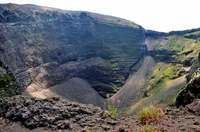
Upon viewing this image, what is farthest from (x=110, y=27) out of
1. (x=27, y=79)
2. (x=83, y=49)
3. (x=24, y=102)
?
(x=24, y=102)

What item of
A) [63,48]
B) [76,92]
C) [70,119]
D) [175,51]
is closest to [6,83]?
[70,119]

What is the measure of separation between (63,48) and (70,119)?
4934 cm

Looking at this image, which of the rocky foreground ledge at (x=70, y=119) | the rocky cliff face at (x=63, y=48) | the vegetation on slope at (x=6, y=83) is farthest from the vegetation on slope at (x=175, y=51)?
the vegetation on slope at (x=6, y=83)

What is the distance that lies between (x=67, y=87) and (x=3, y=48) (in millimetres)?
21899

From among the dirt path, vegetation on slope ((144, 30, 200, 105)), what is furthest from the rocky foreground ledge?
vegetation on slope ((144, 30, 200, 105))

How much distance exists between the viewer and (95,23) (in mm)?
68938

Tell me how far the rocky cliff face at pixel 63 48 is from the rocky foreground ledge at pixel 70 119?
33463 millimetres

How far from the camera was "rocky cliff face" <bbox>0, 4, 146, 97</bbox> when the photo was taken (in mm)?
38938

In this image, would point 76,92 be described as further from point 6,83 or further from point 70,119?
point 70,119

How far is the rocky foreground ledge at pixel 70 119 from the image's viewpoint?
580 cm

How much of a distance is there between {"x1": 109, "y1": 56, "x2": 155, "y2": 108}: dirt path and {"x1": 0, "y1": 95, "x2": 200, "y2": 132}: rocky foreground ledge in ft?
105

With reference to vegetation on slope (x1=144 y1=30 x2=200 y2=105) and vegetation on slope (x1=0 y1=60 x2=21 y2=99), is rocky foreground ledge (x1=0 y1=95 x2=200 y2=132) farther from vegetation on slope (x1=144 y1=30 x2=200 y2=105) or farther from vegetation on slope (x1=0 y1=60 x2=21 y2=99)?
vegetation on slope (x1=144 y1=30 x2=200 y2=105)

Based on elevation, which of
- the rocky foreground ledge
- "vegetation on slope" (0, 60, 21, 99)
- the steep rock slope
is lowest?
the steep rock slope

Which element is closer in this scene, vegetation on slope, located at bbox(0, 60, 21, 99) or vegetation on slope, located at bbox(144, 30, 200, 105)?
vegetation on slope, located at bbox(0, 60, 21, 99)
